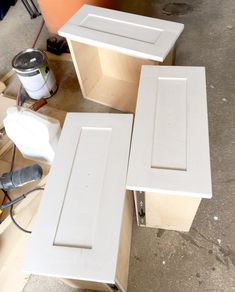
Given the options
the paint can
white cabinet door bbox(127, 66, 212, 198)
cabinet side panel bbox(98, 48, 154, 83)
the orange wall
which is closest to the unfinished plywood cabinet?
white cabinet door bbox(127, 66, 212, 198)

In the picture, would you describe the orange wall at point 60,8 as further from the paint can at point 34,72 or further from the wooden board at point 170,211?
the wooden board at point 170,211

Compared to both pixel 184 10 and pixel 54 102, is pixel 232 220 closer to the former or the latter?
pixel 54 102

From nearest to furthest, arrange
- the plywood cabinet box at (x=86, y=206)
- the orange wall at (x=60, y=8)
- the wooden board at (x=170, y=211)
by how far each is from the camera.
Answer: the plywood cabinet box at (x=86, y=206) → the wooden board at (x=170, y=211) → the orange wall at (x=60, y=8)

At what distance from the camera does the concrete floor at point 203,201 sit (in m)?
1.04

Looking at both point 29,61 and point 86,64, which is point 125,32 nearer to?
point 86,64

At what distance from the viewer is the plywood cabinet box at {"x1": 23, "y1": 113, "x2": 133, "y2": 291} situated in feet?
2.33

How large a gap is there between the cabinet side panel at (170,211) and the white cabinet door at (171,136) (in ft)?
0.29

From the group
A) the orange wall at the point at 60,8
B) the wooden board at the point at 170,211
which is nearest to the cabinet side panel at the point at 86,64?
the orange wall at the point at 60,8

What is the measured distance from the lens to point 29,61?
1.44 metres

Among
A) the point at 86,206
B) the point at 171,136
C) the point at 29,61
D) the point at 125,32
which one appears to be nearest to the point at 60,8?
the point at 29,61

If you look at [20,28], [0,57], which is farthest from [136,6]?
Answer: [0,57]

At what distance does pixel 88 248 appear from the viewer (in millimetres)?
726

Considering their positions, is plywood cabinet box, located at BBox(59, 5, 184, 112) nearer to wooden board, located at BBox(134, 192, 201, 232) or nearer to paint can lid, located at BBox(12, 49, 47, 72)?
paint can lid, located at BBox(12, 49, 47, 72)

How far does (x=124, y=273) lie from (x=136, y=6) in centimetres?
188
